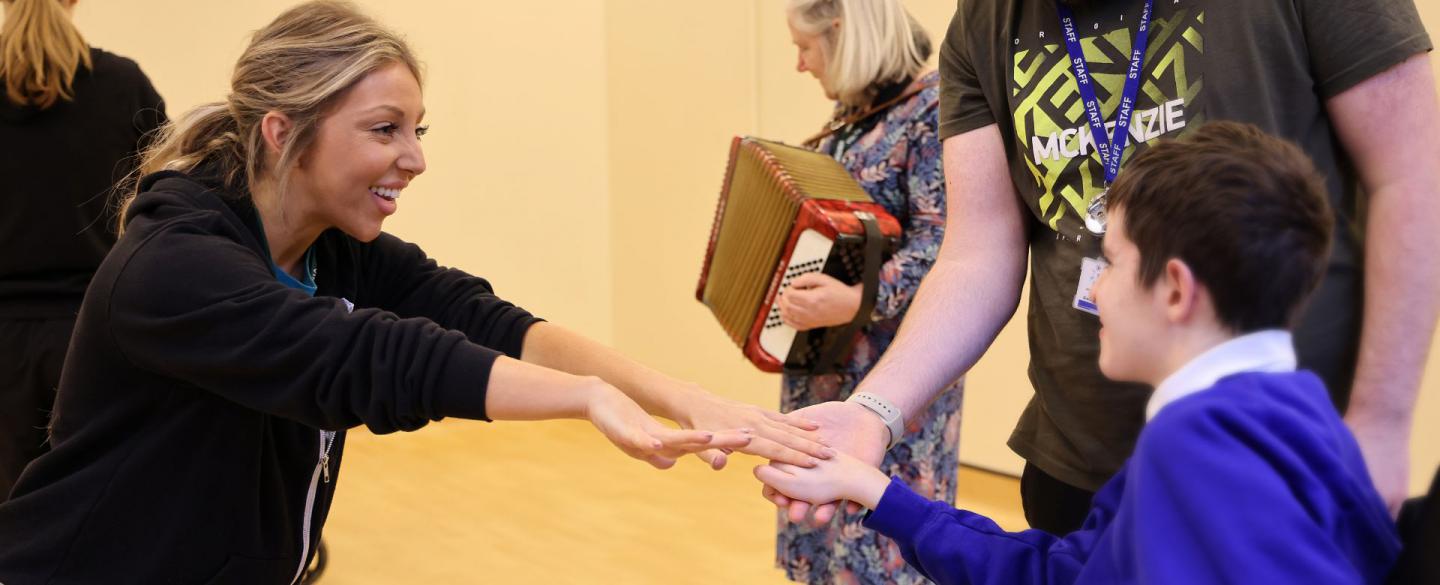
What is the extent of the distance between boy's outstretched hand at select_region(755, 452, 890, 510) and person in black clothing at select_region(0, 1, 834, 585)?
3 centimetres

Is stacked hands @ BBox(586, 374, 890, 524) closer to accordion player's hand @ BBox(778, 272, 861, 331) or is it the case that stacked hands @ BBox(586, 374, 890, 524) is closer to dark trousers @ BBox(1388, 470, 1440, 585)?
dark trousers @ BBox(1388, 470, 1440, 585)

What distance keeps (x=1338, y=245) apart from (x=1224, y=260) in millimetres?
299

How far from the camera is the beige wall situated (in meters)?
5.35

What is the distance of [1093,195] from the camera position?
1.45 m

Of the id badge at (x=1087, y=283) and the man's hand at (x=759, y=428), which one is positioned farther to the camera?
the man's hand at (x=759, y=428)

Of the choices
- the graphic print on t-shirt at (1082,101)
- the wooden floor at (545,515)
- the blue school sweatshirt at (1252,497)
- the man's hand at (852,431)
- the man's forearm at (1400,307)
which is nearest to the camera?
the blue school sweatshirt at (1252,497)

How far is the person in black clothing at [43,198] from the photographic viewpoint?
8.83 feet

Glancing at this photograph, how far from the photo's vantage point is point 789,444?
160 cm

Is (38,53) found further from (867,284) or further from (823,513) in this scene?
(823,513)

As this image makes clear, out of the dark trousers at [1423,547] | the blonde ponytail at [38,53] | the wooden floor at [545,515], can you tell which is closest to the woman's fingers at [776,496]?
the dark trousers at [1423,547]

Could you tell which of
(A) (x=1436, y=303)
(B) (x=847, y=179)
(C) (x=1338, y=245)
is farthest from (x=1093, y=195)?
(B) (x=847, y=179)

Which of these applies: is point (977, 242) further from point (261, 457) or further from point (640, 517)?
point (640, 517)

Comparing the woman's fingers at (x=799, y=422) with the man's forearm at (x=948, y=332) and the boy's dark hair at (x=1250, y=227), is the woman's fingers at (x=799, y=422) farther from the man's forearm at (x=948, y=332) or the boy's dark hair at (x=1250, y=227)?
the boy's dark hair at (x=1250, y=227)

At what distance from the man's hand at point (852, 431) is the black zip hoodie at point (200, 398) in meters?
0.45
